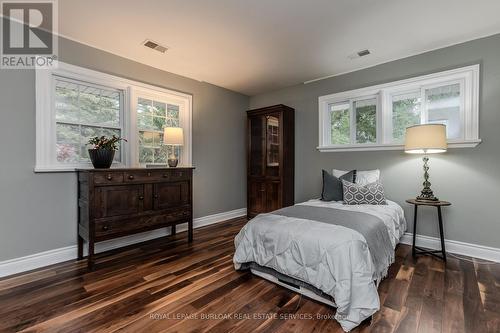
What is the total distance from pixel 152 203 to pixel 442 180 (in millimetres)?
3624

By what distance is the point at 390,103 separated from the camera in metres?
3.36

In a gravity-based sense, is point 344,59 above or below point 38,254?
above

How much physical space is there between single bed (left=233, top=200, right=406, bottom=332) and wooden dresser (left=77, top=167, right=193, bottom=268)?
45.5 inches

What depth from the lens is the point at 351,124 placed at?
3762mm

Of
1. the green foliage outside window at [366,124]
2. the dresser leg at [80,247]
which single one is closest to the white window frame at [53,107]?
the dresser leg at [80,247]

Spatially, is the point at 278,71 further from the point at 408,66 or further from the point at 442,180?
the point at 442,180

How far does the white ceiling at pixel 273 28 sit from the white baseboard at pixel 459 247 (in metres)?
2.42

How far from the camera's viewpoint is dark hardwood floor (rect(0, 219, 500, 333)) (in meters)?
1.61

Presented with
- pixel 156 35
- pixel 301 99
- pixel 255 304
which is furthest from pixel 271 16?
pixel 255 304

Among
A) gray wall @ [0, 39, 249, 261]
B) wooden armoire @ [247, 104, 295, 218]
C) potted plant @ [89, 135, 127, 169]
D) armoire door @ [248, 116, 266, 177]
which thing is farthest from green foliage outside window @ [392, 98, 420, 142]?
potted plant @ [89, 135, 127, 169]

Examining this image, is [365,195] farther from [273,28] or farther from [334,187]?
[273,28]

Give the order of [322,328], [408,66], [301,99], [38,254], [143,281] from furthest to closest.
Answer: [301,99] < [408,66] < [38,254] < [143,281] < [322,328]

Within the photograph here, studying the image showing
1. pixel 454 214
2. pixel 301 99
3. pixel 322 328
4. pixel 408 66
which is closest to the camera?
pixel 322 328

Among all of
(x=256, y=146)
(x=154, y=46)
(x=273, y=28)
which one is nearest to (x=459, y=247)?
(x=256, y=146)
